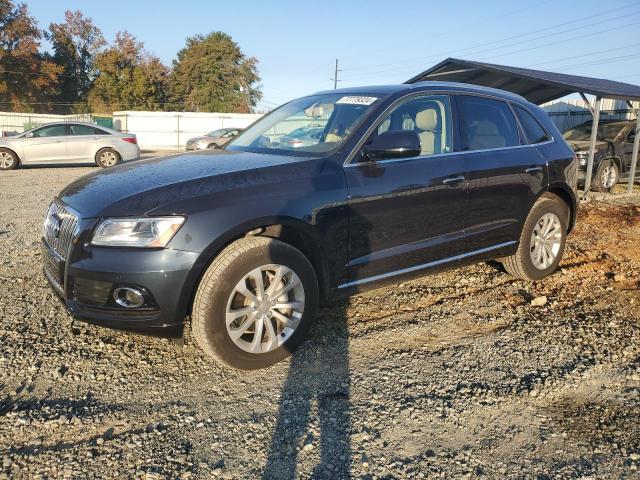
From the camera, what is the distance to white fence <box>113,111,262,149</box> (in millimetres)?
32969

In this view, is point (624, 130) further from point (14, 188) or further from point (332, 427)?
point (14, 188)

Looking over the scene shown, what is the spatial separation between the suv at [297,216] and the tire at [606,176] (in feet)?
24.5

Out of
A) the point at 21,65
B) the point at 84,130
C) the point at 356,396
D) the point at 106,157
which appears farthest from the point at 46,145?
the point at 21,65

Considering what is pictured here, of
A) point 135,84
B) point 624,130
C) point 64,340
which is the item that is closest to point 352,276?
point 64,340

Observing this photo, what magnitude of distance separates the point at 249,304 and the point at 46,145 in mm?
14252

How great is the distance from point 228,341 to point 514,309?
2.49m

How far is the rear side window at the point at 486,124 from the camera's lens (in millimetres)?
4070

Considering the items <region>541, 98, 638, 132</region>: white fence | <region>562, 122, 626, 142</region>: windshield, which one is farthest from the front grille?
<region>541, 98, 638, 132</region>: white fence

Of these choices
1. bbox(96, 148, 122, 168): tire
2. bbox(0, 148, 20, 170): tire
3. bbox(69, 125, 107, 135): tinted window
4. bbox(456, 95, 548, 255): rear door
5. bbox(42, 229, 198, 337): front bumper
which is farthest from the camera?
bbox(96, 148, 122, 168): tire

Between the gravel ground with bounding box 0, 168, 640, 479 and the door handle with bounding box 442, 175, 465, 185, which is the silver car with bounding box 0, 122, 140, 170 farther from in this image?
the door handle with bounding box 442, 175, 465, 185

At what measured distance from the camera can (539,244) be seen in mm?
4707

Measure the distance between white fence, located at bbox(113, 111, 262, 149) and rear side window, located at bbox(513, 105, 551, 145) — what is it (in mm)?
29099

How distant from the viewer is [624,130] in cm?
1171

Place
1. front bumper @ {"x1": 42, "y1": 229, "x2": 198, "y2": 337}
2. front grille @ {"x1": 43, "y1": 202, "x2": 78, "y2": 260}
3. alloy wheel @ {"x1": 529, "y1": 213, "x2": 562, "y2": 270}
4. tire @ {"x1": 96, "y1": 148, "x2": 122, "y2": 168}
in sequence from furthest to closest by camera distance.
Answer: tire @ {"x1": 96, "y1": 148, "x2": 122, "y2": 168}, alloy wheel @ {"x1": 529, "y1": 213, "x2": 562, "y2": 270}, front grille @ {"x1": 43, "y1": 202, "x2": 78, "y2": 260}, front bumper @ {"x1": 42, "y1": 229, "x2": 198, "y2": 337}
